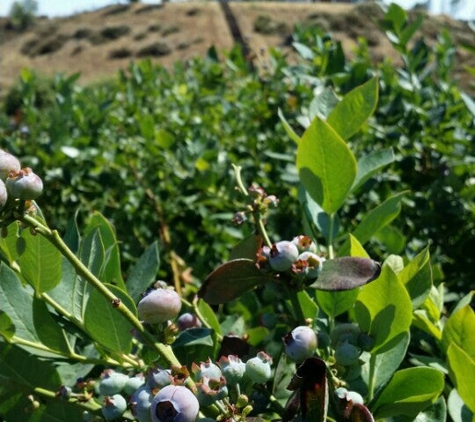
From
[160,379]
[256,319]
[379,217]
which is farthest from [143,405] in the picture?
[256,319]

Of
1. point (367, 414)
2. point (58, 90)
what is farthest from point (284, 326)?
point (58, 90)

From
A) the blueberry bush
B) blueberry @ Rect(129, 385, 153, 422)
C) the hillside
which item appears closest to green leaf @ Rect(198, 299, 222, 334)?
the blueberry bush

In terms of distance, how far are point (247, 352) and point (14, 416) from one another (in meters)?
0.23

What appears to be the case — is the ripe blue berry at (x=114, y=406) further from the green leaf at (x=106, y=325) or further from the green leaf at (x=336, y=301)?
the green leaf at (x=336, y=301)

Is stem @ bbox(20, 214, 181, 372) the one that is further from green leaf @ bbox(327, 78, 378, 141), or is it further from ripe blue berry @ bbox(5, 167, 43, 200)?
green leaf @ bbox(327, 78, 378, 141)

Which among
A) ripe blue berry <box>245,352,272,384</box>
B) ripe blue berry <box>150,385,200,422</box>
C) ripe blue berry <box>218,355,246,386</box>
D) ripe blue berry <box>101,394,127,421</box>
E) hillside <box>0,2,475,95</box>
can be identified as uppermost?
ripe blue berry <box>150,385,200,422</box>

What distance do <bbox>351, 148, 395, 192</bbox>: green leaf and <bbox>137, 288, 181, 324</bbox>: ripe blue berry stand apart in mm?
317

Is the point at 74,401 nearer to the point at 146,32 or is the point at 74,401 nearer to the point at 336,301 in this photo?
the point at 336,301

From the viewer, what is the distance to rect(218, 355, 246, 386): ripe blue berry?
0.50 meters

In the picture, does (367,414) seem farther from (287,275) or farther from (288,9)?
(288,9)

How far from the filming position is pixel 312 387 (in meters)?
0.46

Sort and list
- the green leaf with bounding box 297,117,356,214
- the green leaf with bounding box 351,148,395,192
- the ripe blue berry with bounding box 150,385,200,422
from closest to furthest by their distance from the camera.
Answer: the ripe blue berry with bounding box 150,385,200,422, the green leaf with bounding box 297,117,356,214, the green leaf with bounding box 351,148,395,192

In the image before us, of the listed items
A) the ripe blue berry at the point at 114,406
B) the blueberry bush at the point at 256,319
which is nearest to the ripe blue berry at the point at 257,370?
the blueberry bush at the point at 256,319

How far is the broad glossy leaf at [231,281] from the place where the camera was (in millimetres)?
552
